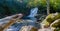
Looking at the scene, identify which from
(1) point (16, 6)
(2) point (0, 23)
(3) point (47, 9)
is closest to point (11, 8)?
(1) point (16, 6)

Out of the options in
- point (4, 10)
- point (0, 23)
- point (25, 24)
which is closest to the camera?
point (0, 23)

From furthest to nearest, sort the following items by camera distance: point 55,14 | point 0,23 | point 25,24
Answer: point 55,14 < point 25,24 < point 0,23

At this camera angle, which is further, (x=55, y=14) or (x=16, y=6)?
(x=55, y=14)

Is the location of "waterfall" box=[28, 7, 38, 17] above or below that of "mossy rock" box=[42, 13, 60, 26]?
above

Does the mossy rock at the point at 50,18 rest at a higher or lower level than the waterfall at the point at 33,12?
lower

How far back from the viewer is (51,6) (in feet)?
5.38

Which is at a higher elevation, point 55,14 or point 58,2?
point 58,2

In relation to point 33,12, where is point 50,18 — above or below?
below

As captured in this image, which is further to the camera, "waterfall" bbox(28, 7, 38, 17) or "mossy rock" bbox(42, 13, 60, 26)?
"mossy rock" bbox(42, 13, 60, 26)

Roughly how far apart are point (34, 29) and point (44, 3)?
0.42 metres

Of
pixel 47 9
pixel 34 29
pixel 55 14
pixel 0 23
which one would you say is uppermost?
pixel 0 23

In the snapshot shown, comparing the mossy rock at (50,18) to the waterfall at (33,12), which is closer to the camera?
the waterfall at (33,12)

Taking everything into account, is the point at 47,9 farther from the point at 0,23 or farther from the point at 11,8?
the point at 0,23

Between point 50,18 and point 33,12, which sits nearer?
point 33,12
